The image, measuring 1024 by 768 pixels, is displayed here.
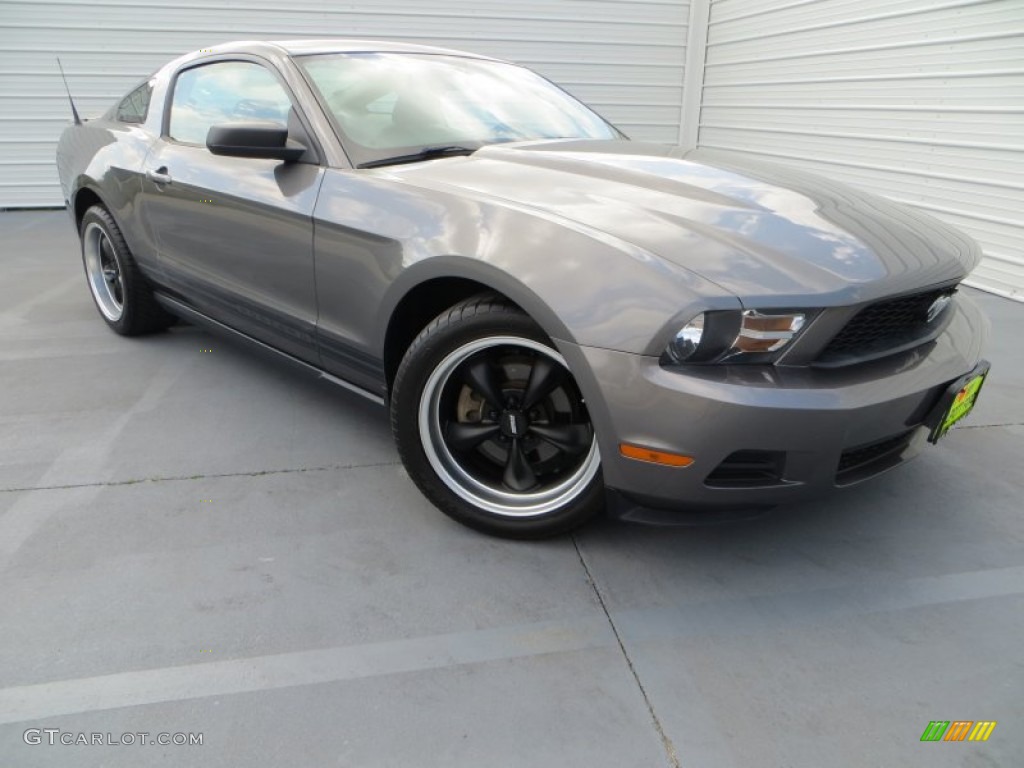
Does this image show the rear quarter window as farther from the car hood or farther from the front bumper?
the front bumper

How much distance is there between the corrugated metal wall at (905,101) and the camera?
5160mm

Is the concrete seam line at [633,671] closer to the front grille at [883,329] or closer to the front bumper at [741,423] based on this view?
the front bumper at [741,423]

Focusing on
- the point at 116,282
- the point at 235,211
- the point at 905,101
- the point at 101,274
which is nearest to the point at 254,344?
the point at 235,211

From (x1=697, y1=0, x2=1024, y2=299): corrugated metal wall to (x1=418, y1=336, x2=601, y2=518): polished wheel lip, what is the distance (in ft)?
15.3

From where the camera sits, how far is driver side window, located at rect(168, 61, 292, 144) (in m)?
2.83

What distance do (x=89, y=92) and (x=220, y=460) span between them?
303 inches

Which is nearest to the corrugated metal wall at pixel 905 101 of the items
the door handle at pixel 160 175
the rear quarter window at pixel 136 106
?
the door handle at pixel 160 175

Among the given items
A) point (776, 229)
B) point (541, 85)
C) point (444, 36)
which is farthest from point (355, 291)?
point (444, 36)

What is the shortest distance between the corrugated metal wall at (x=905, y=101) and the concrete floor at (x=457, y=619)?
10.6ft

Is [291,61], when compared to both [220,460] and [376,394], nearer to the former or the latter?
[376,394]

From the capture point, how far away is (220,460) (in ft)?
9.08

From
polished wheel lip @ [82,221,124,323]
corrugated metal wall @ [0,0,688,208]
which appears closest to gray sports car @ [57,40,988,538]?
polished wheel lip @ [82,221,124,323]

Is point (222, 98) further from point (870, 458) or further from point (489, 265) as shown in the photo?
point (870, 458)

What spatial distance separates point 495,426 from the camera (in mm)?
2244
